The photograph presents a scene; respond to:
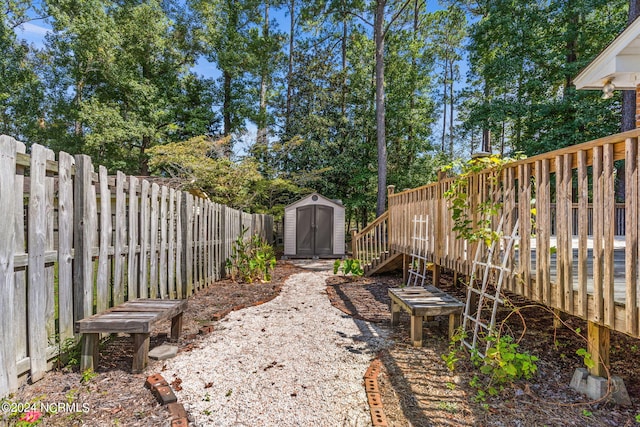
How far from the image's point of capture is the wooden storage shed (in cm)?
1202

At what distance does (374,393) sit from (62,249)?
8.62 feet

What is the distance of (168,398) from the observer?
224cm

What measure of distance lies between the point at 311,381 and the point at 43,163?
260 centimetres

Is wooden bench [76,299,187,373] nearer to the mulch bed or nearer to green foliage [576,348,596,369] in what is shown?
the mulch bed

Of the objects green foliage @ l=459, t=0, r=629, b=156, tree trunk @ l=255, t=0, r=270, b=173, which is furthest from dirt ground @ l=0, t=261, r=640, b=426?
tree trunk @ l=255, t=0, r=270, b=173

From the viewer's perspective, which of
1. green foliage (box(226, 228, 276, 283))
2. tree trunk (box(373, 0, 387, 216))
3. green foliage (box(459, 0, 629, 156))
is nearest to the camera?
green foliage (box(226, 228, 276, 283))

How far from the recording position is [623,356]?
2939 mm

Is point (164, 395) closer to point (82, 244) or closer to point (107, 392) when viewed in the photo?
point (107, 392)

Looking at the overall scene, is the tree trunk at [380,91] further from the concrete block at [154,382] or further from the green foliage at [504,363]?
the concrete block at [154,382]

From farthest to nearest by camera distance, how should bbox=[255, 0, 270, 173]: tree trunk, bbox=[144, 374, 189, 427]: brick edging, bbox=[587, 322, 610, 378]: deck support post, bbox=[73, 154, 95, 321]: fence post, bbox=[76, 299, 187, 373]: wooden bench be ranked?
1. bbox=[255, 0, 270, 173]: tree trunk
2. bbox=[73, 154, 95, 321]: fence post
3. bbox=[76, 299, 187, 373]: wooden bench
4. bbox=[587, 322, 610, 378]: deck support post
5. bbox=[144, 374, 189, 427]: brick edging

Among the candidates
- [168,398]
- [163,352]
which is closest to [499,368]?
[168,398]

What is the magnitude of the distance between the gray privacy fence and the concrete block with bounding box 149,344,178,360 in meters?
0.64

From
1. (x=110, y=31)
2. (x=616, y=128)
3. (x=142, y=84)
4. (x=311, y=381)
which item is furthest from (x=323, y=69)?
(x=311, y=381)

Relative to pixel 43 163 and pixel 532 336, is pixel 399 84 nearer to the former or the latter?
pixel 532 336
